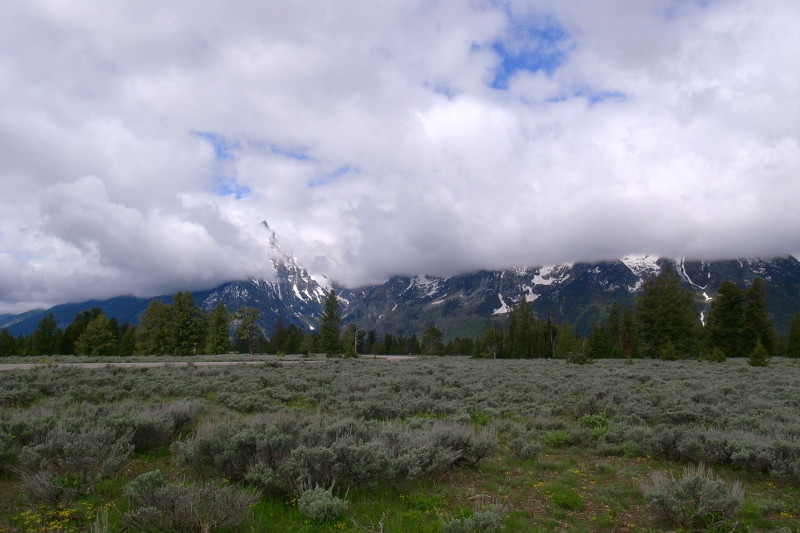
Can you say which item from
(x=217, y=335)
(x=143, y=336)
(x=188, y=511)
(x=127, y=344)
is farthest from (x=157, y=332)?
(x=188, y=511)

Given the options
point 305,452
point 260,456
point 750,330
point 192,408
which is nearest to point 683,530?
point 305,452

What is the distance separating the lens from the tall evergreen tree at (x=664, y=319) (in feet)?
150

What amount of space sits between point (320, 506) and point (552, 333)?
296 ft

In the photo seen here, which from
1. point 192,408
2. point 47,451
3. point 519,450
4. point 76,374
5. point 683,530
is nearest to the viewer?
point 683,530

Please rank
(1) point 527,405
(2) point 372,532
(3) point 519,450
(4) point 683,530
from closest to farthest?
(2) point 372,532 < (4) point 683,530 < (3) point 519,450 < (1) point 527,405

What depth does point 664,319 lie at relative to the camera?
150ft

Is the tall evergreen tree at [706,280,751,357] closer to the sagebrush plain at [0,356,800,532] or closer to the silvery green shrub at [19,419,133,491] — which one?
the sagebrush plain at [0,356,800,532]

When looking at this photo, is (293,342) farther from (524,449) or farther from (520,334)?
(524,449)

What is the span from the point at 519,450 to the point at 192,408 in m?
8.01

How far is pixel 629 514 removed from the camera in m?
6.54

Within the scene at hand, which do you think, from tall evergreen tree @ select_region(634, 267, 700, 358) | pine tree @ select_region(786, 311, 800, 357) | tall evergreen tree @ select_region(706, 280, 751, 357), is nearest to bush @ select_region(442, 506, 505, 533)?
tall evergreen tree @ select_region(634, 267, 700, 358)

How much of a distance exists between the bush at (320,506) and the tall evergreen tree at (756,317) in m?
56.6

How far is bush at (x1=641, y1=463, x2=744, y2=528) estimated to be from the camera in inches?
230

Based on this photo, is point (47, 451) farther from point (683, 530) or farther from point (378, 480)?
point (683, 530)
